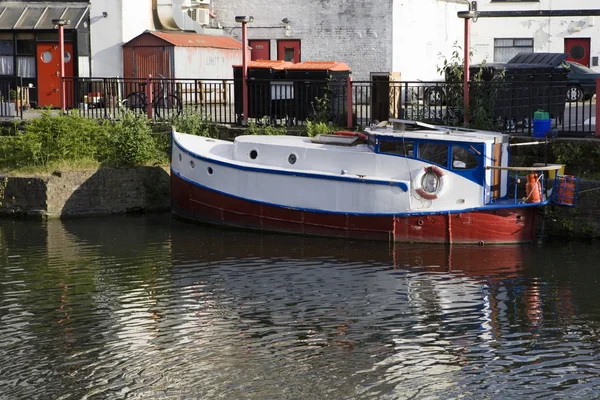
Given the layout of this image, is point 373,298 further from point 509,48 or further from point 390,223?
point 509,48

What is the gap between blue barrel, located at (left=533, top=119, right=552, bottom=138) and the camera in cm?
2120

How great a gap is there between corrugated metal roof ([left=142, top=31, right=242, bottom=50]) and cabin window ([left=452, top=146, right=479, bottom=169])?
1473 centimetres

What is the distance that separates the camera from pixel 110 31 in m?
32.9

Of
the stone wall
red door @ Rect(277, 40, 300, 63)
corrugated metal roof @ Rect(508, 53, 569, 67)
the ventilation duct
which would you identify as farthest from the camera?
red door @ Rect(277, 40, 300, 63)

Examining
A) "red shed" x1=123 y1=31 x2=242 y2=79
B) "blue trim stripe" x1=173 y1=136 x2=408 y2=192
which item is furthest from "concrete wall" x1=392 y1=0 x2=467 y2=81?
"blue trim stripe" x1=173 y1=136 x2=408 y2=192

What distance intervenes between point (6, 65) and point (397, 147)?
17511mm

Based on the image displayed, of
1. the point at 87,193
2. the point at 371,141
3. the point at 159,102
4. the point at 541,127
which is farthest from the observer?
the point at 159,102

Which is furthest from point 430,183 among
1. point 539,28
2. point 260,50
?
point 539,28

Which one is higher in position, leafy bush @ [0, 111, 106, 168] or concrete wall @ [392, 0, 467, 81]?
concrete wall @ [392, 0, 467, 81]

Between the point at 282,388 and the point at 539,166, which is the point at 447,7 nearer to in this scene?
the point at 539,166

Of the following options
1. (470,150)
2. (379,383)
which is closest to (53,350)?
(379,383)

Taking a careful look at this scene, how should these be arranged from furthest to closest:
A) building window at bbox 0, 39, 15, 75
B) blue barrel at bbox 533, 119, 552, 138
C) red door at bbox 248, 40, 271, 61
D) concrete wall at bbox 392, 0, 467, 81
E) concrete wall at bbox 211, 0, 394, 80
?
red door at bbox 248, 40, 271, 61, concrete wall at bbox 392, 0, 467, 81, concrete wall at bbox 211, 0, 394, 80, building window at bbox 0, 39, 15, 75, blue barrel at bbox 533, 119, 552, 138

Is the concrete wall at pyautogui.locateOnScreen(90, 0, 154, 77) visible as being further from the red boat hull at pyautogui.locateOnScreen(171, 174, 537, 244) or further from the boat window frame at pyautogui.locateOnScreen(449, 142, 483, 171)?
the boat window frame at pyautogui.locateOnScreen(449, 142, 483, 171)

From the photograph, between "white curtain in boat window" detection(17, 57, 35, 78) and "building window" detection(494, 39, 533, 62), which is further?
"building window" detection(494, 39, 533, 62)
